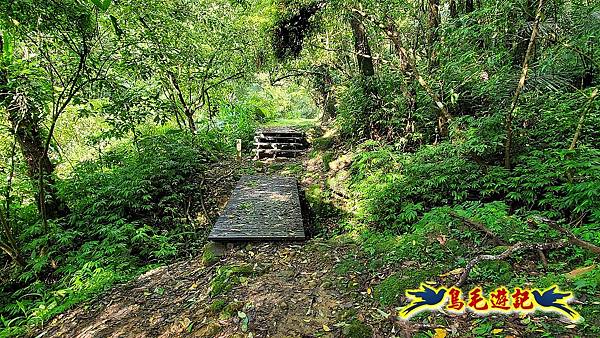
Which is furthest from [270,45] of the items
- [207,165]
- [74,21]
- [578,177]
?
[578,177]

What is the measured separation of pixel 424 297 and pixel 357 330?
23.5 inches

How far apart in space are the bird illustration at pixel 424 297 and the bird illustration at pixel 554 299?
58cm

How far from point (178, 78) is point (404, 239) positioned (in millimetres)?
7114

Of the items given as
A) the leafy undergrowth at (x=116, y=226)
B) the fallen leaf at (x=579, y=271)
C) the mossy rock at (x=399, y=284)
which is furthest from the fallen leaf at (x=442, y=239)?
the leafy undergrowth at (x=116, y=226)

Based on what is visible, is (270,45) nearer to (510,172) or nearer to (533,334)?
(510,172)

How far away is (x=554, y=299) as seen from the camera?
2133 mm

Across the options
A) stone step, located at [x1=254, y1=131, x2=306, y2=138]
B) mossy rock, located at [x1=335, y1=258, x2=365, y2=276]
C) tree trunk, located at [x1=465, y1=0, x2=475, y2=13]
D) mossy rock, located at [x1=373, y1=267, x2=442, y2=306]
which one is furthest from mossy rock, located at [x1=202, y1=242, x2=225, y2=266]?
stone step, located at [x1=254, y1=131, x2=306, y2=138]

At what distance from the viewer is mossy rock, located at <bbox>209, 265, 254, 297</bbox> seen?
3.34m

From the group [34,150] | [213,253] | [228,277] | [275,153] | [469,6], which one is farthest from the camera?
[275,153]

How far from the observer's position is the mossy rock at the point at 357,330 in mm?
2314

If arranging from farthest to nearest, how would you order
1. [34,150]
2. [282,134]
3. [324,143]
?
1. [282,134]
2. [324,143]
3. [34,150]

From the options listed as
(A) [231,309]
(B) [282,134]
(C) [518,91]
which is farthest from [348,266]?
(B) [282,134]

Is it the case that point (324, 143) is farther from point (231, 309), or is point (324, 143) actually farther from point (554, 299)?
point (554, 299)

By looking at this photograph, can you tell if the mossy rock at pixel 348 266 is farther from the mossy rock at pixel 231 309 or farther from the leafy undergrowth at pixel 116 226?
the leafy undergrowth at pixel 116 226
